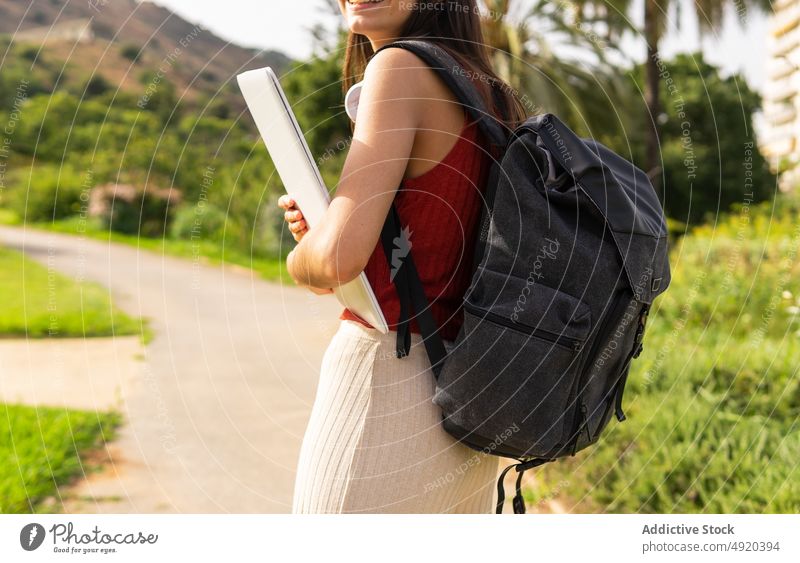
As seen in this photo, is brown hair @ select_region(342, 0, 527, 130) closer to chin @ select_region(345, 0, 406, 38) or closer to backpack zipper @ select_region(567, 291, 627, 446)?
chin @ select_region(345, 0, 406, 38)

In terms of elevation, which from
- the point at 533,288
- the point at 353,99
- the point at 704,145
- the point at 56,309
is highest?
the point at 704,145

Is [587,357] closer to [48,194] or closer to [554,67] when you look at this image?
[554,67]

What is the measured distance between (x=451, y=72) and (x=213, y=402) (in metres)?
5.02

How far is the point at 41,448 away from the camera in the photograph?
454cm

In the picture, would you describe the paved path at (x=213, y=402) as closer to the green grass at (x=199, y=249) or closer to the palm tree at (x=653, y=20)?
the green grass at (x=199, y=249)

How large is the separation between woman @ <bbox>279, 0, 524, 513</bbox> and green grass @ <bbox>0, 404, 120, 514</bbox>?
8.43 feet

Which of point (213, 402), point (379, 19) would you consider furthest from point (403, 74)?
point (213, 402)

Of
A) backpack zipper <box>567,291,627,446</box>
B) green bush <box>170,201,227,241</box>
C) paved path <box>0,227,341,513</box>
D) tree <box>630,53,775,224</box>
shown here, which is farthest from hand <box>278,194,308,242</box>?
tree <box>630,53,775,224</box>

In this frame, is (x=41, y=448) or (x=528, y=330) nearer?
(x=528, y=330)

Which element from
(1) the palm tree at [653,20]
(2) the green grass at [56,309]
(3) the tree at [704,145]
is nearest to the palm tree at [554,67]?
(1) the palm tree at [653,20]

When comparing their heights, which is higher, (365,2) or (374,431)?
(365,2)

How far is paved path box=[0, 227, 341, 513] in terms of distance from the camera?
431cm
